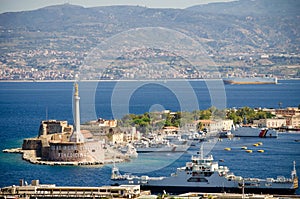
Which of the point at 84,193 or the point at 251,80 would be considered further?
the point at 251,80

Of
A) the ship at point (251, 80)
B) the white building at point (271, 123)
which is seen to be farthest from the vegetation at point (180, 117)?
the ship at point (251, 80)

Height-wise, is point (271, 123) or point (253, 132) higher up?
point (271, 123)

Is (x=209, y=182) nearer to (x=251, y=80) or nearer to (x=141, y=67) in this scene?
(x=141, y=67)

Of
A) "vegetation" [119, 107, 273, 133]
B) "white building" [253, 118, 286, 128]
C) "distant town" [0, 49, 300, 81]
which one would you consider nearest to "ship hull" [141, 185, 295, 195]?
"vegetation" [119, 107, 273, 133]


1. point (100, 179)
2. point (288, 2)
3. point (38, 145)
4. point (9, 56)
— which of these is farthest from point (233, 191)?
point (288, 2)

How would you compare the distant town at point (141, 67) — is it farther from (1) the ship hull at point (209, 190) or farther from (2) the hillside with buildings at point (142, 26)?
(1) the ship hull at point (209, 190)

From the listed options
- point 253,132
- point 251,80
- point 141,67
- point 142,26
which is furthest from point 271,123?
point 142,26
